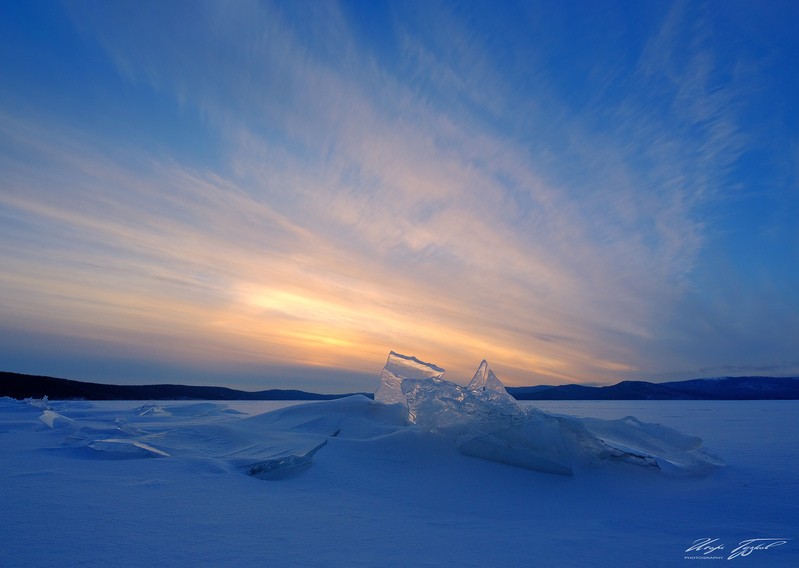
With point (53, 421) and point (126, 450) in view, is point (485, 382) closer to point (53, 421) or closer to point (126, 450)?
point (126, 450)

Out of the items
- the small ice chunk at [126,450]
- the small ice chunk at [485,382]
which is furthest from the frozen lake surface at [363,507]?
the small ice chunk at [485,382]

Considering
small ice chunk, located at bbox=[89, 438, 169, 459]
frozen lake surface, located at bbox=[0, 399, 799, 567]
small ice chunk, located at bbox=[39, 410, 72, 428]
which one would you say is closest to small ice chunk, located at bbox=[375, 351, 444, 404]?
frozen lake surface, located at bbox=[0, 399, 799, 567]

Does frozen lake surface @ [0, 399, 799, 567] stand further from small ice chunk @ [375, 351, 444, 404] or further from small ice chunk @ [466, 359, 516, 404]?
small ice chunk @ [375, 351, 444, 404]

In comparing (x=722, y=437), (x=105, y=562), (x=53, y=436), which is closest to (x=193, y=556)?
(x=105, y=562)

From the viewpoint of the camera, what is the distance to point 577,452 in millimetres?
5969

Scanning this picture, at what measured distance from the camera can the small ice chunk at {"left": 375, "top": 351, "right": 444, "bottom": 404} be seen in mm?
8484

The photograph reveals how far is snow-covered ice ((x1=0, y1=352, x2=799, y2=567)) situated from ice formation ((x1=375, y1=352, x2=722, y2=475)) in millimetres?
27

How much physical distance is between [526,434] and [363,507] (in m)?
2.76

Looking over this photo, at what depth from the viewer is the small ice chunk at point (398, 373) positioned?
8.48 m

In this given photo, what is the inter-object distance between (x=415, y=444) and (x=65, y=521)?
3.93 metres

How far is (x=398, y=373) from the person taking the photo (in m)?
8.86

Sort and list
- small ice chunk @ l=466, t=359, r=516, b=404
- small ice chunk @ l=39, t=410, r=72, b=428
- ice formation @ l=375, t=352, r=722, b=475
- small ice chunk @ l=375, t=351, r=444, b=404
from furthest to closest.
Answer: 1. small ice chunk @ l=39, t=410, r=72, b=428
2. small ice chunk @ l=375, t=351, r=444, b=404
3. small ice chunk @ l=466, t=359, r=516, b=404
4. ice formation @ l=375, t=352, r=722, b=475

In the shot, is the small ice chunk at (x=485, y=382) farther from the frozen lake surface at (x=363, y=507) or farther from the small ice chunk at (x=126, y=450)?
the small ice chunk at (x=126, y=450)

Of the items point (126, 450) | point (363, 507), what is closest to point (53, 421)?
point (126, 450)
